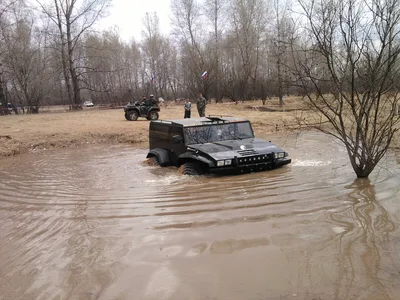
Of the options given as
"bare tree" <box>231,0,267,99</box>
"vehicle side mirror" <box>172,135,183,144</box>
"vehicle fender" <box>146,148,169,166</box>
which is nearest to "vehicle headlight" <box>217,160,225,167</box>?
"vehicle side mirror" <box>172,135,183,144</box>

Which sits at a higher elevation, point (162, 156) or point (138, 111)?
point (138, 111)

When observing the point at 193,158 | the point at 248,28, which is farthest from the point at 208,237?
the point at 248,28

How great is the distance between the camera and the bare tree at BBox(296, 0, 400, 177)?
6000 millimetres

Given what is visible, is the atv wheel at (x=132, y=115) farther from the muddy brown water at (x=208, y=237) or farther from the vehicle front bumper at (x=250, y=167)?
the vehicle front bumper at (x=250, y=167)

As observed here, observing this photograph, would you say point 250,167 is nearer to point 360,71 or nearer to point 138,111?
point 360,71

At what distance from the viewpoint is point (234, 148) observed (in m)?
7.62

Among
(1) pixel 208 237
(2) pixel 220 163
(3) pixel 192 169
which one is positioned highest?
(2) pixel 220 163

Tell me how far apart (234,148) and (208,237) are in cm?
355

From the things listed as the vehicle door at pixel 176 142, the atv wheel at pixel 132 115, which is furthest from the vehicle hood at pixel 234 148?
the atv wheel at pixel 132 115

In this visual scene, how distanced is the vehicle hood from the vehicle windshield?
0.64 ft

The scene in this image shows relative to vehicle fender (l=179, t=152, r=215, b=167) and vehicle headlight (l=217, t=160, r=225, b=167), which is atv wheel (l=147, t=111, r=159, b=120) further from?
vehicle headlight (l=217, t=160, r=225, b=167)

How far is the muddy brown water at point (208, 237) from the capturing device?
3211 mm

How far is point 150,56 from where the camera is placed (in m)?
56.8

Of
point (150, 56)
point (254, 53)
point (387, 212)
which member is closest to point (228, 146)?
point (387, 212)
